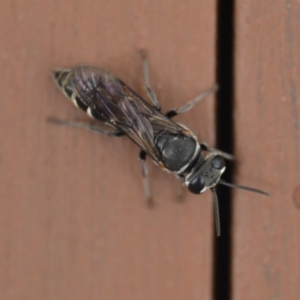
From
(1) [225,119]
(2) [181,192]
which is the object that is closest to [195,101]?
(1) [225,119]

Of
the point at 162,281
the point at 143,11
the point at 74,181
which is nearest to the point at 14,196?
the point at 74,181

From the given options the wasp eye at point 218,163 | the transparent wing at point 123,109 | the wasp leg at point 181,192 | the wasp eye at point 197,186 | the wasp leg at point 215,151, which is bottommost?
the wasp leg at point 181,192

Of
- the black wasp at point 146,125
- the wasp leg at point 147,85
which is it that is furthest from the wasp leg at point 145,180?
the wasp leg at point 147,85

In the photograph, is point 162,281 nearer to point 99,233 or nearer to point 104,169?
point 99,233

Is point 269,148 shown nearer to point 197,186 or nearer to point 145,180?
point 197,186

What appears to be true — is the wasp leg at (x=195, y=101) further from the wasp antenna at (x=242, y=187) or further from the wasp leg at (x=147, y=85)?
the wasp antenna at (x=242, y=187)

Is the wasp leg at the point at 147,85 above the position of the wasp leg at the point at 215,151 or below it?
above

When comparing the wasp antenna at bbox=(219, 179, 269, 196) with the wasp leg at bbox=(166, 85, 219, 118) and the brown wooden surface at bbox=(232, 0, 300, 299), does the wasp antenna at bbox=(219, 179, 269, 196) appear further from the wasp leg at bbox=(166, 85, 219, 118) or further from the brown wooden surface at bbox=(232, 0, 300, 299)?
the wasp leg at bbox=(166, 85, 219, 118)
